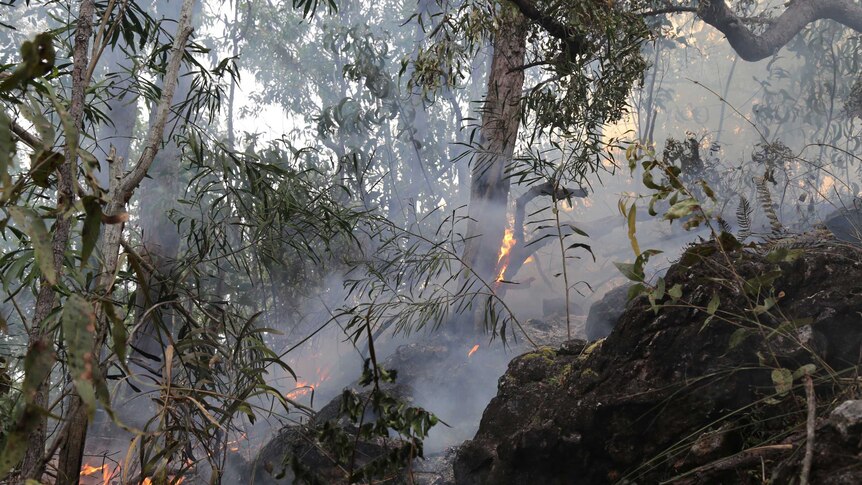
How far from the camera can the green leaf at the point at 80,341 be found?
2.98 feet

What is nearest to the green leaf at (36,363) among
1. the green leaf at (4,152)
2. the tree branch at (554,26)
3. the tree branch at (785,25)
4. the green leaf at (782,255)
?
the green leaf at (4,152)

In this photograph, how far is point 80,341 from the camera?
953mm

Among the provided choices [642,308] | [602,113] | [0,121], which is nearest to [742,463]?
[642,308]

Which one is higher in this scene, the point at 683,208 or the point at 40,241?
the point at 683,208

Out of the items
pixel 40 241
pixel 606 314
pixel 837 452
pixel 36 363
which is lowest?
pixel 837 452

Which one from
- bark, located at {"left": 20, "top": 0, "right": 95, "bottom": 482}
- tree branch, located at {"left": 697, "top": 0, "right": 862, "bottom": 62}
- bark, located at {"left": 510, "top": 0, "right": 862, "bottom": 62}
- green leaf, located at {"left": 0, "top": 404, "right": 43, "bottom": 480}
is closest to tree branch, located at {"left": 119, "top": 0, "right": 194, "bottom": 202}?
bark, located at {"left": 20, "top": 0, "right": 95, "bottom": 482}

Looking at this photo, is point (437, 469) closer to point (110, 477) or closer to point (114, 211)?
point (110, 477)

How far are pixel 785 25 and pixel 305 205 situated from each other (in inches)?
293

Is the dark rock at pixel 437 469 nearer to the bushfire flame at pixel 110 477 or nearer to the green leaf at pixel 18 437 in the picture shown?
the bushfire flame at pixel 110 477

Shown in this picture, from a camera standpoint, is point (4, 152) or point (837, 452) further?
point (837, 452)

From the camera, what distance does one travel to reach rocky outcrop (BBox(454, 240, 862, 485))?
1.98 metres

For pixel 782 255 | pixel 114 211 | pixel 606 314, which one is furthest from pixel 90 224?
pixel 606 314

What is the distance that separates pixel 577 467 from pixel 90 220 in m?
2.33

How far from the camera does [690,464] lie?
82.6 inches
